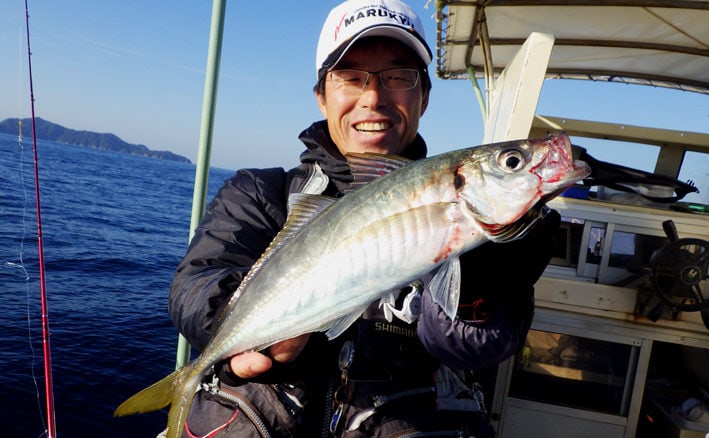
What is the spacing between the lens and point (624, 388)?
5906mm

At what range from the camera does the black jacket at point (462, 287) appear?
2.54 m

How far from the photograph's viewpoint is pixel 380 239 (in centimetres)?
222

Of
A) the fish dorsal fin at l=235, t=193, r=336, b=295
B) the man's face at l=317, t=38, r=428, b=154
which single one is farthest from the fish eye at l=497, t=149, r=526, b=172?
the man's face at l=317, t=38, r=428, b=154

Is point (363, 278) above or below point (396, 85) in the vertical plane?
below

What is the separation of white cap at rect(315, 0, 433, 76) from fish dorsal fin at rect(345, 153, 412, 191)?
1078 mm

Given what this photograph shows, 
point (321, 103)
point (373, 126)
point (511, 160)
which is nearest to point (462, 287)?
point (511, 160)

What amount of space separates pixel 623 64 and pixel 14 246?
884 inches

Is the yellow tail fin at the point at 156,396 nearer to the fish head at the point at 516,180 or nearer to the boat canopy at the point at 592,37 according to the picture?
the fish head at the point at 516,180

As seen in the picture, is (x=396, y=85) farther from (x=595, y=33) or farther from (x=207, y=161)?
(x=595, y=33)

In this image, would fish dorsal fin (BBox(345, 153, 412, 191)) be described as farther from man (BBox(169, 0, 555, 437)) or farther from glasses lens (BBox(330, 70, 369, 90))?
glasses lens (BBox(330, 70, 369, 90))

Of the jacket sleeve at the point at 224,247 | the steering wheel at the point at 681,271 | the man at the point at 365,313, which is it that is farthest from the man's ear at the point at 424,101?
the steering wheel at the point at 681,271

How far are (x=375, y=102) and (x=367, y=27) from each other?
1.72 ft

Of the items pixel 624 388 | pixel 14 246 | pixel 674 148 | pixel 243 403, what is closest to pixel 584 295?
pixel 624 388

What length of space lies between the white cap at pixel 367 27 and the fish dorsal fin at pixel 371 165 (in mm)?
1078
